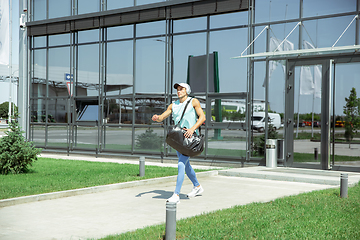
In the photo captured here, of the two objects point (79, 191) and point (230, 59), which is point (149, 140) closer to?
point (230, 59)

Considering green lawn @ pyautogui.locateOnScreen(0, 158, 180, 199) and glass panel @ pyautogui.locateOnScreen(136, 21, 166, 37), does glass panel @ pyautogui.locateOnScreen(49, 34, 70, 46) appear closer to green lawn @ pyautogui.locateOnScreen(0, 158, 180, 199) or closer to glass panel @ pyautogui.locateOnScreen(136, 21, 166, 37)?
glass panel @ pyautogui.locateOnScreen(136, 21, 166, 37)

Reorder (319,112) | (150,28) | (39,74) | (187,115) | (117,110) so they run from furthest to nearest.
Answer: (39,74), (117,110), (150,28), (319,112), (187,115)

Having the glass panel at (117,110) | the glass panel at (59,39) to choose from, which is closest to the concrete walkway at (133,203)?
the glass panel at (117,110)

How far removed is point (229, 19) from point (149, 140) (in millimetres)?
5601

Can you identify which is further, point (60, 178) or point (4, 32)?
point (4, 32)

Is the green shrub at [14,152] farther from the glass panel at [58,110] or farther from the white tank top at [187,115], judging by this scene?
the glass panel at [58,110]

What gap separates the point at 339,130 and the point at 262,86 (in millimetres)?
2891

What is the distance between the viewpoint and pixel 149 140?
16.9 m

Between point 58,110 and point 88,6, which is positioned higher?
point 88,6

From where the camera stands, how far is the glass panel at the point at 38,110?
1988 cm

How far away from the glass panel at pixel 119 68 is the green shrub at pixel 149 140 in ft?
6.21

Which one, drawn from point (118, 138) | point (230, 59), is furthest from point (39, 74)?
point (230, 59)

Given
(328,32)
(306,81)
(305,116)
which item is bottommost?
(305,116)

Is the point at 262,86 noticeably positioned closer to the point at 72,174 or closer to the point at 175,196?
the point at 72,174
